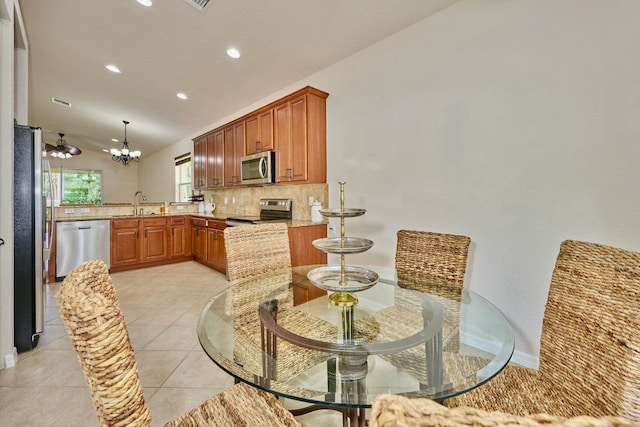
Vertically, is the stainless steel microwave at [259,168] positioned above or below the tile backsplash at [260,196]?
above

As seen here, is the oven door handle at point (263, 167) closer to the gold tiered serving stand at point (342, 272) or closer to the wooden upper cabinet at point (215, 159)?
the wooden upper cabinet at point (215, 159)

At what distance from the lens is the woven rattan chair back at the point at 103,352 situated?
0.55 m

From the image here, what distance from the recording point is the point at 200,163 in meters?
5.31

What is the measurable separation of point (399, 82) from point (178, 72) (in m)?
2.77

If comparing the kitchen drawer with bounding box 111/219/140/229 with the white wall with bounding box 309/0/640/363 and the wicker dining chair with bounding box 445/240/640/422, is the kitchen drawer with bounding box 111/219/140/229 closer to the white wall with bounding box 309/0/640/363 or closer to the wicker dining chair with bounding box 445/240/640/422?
the white wall with bounding box 309/0/640/363

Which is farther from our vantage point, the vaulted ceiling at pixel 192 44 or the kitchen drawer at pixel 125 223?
the kitchen drawer at pixel 125 223

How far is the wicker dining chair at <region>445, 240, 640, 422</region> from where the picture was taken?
80 centimetres

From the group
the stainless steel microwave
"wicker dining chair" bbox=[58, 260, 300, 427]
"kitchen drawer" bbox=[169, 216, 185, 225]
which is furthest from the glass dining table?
"kitchen drawer" bbox=[169, 216, 185, 225]

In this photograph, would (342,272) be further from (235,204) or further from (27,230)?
(235,204)

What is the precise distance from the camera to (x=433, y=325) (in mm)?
1182

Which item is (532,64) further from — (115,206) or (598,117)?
(115,206)

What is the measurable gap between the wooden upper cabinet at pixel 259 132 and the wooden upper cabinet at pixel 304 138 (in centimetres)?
24

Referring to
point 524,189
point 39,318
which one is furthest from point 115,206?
point 524,189

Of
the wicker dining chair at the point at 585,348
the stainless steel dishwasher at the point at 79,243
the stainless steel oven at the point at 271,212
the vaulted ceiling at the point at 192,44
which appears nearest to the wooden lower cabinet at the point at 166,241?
the stainless steel dishwasher at the point at 79,243
